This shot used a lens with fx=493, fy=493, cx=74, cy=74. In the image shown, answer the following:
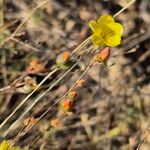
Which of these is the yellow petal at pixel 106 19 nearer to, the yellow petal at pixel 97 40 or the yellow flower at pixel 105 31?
the yellow flower at pixel 105 31

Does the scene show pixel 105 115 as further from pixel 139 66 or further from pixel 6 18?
pixel 6 18

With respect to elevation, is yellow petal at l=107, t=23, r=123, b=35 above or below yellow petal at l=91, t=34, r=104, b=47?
above

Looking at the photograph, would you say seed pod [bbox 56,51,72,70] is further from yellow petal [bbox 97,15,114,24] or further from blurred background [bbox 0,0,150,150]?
blurred background [bbox 0,0,150,150]

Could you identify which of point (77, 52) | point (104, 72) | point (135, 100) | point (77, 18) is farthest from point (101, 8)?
point (77, 52)

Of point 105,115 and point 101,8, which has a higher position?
point 101,8

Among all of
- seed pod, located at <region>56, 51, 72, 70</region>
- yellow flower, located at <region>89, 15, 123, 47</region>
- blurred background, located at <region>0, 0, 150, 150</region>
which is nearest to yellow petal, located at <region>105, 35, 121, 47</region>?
yellow flower, located at <region>89, 15, 123, 47</region>

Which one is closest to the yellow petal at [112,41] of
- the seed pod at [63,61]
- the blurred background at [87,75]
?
the seed pod at [63,61]

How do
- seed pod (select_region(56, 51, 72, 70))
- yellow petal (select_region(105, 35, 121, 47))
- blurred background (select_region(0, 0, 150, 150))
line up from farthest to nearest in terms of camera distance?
blurred background (select_region(0, 0, 150, 150)) < yellow petal (select_region(105, 35, 121, 47)) < seed pod (select_region(56, 51, 72, 70))
